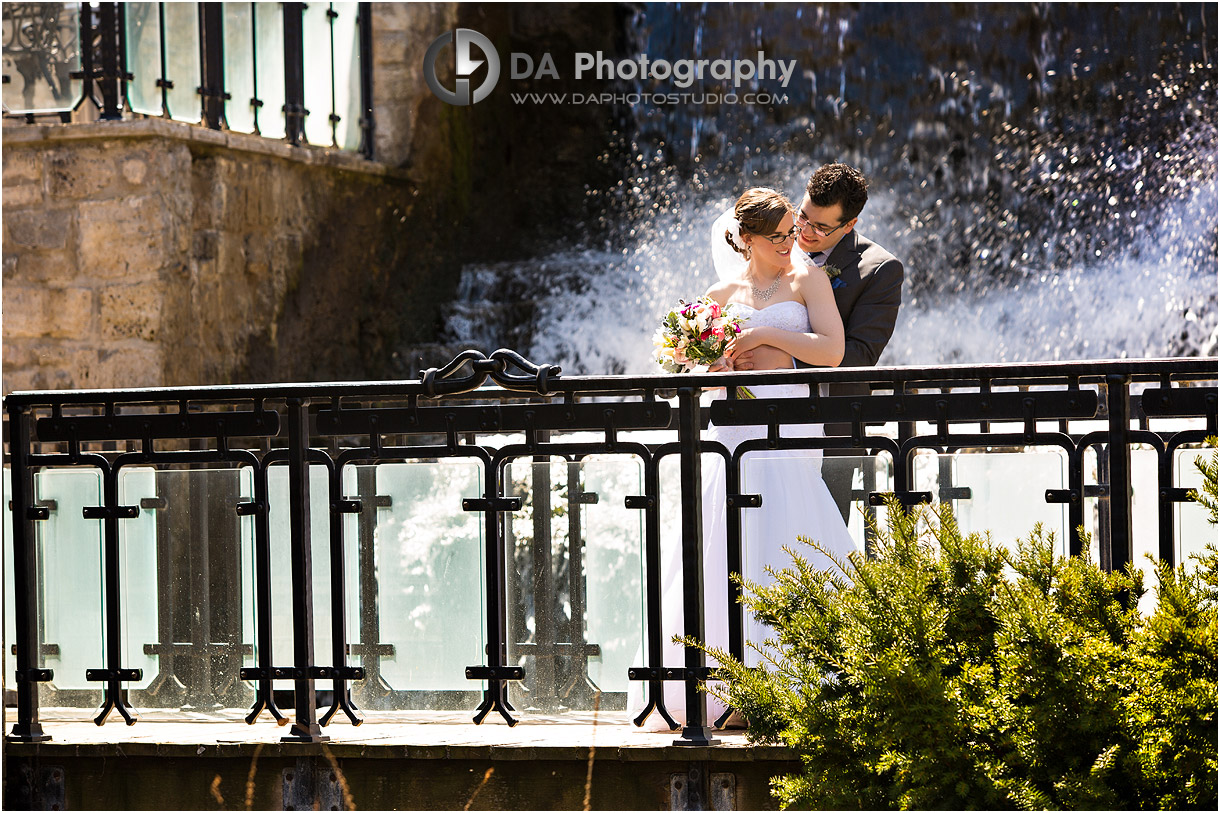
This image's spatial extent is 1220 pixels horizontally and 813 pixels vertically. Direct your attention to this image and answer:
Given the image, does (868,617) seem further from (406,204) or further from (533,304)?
(406,204)

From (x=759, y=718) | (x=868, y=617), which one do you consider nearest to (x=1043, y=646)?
(x=868, y=617)

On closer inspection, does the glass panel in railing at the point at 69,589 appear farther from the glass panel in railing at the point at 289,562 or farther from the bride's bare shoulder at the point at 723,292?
the bride's bare shoulder at the point at 723,292

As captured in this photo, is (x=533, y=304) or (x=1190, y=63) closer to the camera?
(x=533, y=304)

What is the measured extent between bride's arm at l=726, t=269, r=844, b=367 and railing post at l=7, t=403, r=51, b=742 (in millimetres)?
2417

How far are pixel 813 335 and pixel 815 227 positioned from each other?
0.59 m

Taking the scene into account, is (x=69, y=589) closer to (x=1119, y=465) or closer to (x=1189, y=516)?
(x=1119, y=465)

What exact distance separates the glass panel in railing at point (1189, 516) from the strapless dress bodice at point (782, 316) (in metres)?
1.37

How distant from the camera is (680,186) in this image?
11.3 metres

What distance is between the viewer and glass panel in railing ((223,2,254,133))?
8484mm

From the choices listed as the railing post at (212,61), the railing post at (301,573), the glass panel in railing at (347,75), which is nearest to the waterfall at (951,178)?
the glass panel in railing at (347,75)

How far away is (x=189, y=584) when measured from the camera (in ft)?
14.2

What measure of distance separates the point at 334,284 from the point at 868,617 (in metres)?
7.03

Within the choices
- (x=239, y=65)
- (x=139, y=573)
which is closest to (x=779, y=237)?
(x=139, y=573)

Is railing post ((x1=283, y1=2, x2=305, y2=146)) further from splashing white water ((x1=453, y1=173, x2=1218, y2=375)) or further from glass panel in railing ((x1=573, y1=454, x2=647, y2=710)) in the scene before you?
glass panel in railing ((x1=573, y1=454, x2=647, y2=710))
